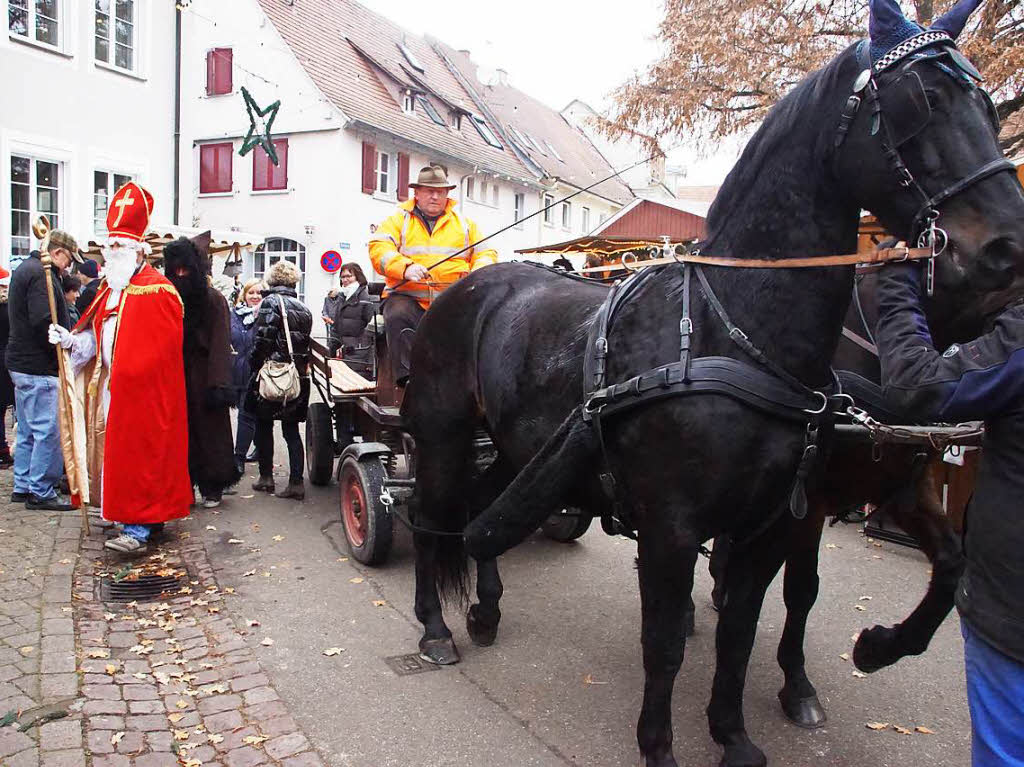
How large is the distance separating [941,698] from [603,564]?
2310 mm

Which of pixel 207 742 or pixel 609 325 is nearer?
pixel 609 325

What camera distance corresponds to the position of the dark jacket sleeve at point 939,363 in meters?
1.82

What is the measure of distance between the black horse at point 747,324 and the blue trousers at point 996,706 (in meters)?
0.76

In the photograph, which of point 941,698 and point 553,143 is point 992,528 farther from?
point 553,143

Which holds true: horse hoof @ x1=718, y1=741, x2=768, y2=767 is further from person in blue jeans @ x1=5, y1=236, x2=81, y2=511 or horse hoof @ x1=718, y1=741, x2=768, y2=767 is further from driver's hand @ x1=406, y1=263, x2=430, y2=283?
person in blue jeans @ x1=5, y1=236, x2=81, y2=511

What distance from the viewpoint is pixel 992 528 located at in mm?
1914

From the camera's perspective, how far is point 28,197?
14062mm

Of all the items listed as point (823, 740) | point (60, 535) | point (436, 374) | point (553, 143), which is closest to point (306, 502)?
point (60, 535)

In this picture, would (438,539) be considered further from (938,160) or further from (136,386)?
(938,160)

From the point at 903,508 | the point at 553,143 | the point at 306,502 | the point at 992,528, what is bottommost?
the point at 306,502

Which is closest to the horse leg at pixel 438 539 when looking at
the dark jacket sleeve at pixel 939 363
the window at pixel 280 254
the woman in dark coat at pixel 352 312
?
the dark jacket sleeve at pixel 939 363

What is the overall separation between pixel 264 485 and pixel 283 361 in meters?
1.21

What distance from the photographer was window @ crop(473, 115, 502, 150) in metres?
30.3

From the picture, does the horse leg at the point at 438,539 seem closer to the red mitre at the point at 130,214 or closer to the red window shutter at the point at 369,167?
the red mitre at the point at 130,214
